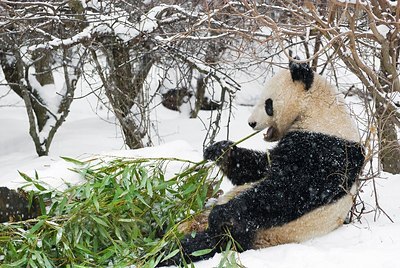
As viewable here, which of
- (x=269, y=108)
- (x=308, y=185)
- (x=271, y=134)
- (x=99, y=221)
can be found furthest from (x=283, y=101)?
(x=99, y=221)

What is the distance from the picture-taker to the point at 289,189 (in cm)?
330

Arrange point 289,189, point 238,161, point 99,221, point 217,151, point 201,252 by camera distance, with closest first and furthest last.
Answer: point 201,252, point 99,221, point 289,189, point 217,151, point 238,161

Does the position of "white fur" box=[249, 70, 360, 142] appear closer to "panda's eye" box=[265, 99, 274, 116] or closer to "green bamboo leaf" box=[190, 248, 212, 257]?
"panda's eye" box=[265, 99, 274, 116]

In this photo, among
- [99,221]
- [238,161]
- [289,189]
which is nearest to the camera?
[99,221]

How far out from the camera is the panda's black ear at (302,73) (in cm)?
352

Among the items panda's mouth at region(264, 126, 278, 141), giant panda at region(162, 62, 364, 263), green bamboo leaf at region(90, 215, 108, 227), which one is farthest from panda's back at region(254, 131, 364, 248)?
green bamboo leaf at region(90, 215, 108, 227)

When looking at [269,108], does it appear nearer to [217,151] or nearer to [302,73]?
[302,73]

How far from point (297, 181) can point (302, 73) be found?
64 cm

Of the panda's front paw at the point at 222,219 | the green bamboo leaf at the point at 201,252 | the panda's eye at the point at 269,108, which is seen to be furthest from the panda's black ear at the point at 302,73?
the green bamboo leaf at the point at 201,252

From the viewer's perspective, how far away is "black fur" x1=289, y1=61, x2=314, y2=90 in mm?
3518

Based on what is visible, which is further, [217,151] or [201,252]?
[217,151]

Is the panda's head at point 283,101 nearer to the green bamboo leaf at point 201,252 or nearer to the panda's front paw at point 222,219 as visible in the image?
the panda's front paw at point 222,219

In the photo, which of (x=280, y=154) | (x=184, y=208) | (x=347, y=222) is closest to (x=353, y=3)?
(x=280, y=154)

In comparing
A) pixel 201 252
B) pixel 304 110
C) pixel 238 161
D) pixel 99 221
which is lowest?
pixel 201 252
